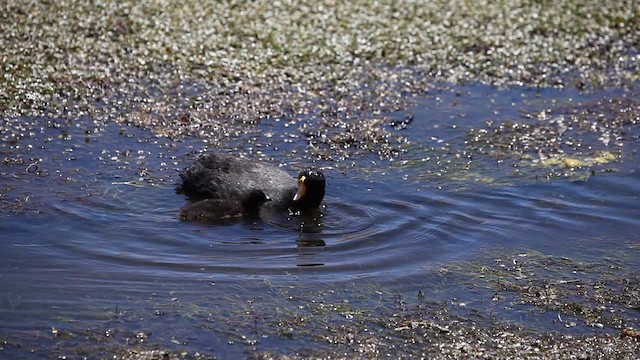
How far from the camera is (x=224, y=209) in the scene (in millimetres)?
8953

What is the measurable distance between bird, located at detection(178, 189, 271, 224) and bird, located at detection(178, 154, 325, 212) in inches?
3.2

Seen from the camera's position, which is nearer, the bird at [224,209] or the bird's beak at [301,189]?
the bird at [224,209]

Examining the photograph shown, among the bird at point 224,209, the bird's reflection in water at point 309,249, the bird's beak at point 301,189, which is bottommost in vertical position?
the bird's reflection in water at point 309,249

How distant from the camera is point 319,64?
12531 mm

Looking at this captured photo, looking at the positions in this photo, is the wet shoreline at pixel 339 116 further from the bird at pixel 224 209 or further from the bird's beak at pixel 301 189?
the bird's beak at pixel 301 189

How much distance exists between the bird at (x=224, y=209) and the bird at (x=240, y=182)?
8 cm

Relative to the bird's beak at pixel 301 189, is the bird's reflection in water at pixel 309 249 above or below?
below

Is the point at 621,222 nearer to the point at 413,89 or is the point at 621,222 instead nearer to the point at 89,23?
the point at 413,89

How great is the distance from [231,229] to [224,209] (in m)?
0.34

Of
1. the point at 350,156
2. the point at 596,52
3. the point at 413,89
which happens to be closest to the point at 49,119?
the point at 350,156

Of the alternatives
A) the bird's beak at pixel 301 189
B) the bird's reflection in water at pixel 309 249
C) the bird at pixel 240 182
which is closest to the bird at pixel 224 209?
the bird at pixel 240 182

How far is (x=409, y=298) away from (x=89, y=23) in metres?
7.10

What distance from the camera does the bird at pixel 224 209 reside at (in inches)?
341

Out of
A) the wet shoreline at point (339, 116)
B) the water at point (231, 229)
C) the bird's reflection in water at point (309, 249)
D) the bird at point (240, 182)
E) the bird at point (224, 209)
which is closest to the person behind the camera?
the wet shoreline at point (339, 116)
